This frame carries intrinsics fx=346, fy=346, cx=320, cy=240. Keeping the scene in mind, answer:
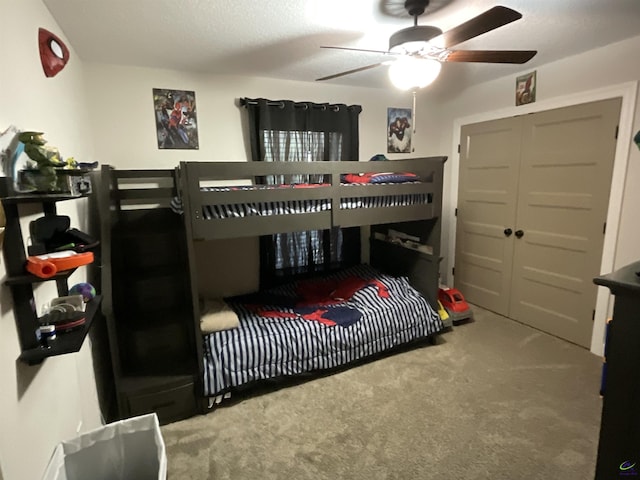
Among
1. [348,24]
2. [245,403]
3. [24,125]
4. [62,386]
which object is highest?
[348,24]

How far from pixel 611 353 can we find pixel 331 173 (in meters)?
1.82

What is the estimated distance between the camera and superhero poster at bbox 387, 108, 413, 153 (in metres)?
3.69

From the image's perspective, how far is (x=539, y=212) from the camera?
3004 millimetres

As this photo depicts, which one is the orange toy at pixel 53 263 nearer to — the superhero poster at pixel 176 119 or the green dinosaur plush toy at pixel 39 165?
the green dinosaur plush toy at pixel 39 165

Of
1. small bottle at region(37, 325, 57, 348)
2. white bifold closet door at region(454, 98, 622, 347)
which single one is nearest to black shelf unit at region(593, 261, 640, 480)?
small bottle at region(37, 325, 57, 348)

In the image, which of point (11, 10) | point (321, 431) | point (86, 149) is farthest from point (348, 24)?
point (321, 431)

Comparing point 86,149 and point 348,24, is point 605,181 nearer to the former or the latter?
point 348,24

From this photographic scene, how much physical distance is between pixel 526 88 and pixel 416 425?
9.34ft

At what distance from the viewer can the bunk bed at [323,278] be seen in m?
2.12

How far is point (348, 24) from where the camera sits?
194 centimetres

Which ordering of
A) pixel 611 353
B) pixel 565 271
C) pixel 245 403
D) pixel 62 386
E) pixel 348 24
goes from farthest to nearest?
1. pixel 565 271
2. pixel 245 403
3. pixel 348 24
4. pixel 62 386
5. pixel 611 353

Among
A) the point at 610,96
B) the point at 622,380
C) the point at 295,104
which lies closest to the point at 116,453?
the point at 622,380

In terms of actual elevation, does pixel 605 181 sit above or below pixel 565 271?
above

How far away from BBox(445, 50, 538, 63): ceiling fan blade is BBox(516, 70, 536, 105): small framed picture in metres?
1.42
